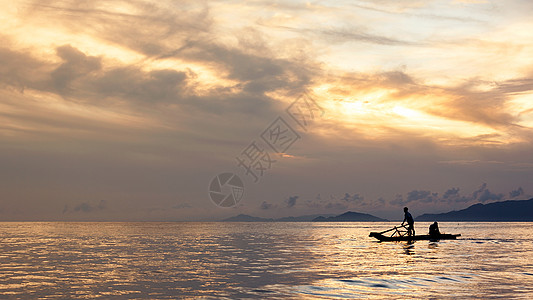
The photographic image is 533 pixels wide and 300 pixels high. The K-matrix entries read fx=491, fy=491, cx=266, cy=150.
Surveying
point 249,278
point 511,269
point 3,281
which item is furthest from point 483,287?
point 3,281

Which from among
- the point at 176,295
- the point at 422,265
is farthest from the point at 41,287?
the point at 422,265

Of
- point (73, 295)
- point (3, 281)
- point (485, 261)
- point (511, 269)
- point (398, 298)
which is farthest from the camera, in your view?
point (485, 261)

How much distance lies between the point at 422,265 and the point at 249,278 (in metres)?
12.4

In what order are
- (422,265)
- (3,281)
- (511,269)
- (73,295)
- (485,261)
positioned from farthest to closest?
(485,261) < (422,265) < (511,269) < (3,281) < (73,295)

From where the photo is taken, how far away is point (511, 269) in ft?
96.3

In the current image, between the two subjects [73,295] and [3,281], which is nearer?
[73,295]

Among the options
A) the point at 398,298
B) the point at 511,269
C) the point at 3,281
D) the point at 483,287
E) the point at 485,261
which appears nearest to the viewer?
the point at 398,298

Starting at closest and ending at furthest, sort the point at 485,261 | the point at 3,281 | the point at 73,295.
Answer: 1. the point at 73,295
2. the point at 3,281
3. the point at 485,261

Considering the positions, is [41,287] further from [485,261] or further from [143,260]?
[485,261]

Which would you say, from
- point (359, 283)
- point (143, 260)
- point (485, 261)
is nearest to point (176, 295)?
point (359, 283)

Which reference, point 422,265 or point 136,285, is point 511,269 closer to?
point 422,265

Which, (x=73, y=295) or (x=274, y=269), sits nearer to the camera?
(x=73, y=295)

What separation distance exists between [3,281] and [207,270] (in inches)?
427

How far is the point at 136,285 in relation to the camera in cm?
2339
